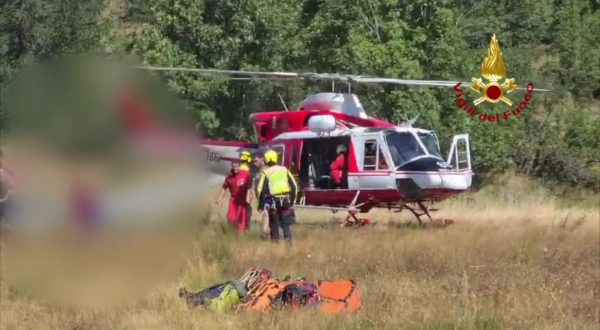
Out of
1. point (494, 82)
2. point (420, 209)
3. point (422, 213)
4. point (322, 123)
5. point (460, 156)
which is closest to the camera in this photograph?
point (494, 82)

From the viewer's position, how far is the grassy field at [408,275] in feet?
25.0

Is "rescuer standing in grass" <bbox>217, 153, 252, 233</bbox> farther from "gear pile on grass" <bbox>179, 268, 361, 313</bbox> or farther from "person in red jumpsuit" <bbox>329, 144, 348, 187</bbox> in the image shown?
"gear pile on grass" <bbox>179, 268, 361, 313</bbox>

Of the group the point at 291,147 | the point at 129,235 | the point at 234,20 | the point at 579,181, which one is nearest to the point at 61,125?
the point at 129,235

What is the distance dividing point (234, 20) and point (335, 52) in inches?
122

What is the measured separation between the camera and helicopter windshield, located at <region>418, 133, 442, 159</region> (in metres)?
15.9

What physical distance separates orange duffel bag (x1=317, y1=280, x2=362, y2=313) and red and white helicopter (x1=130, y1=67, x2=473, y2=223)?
22.6 feet

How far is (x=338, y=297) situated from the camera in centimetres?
841

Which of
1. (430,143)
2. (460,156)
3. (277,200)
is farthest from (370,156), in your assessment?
(277,200)

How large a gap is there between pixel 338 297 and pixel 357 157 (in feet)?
26.0

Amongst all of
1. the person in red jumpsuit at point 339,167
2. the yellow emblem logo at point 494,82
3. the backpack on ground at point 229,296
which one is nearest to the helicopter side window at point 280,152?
the person in red jumpsuit at point 339,167

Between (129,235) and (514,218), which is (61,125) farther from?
(514,218)

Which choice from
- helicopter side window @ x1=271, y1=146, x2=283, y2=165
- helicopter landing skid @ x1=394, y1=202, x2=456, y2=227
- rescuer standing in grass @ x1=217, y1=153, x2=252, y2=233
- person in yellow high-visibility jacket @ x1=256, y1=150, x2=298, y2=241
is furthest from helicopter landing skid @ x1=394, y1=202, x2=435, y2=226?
person in yellow high-visibility jacket @ x1=256, y1=150, x2=298, y2=241

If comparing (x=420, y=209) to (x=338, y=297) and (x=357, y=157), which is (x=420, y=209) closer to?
(x=357, y=157)

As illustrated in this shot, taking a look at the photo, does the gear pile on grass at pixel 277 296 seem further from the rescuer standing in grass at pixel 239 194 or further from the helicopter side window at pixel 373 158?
the helicopter side window at pixel 373 158
